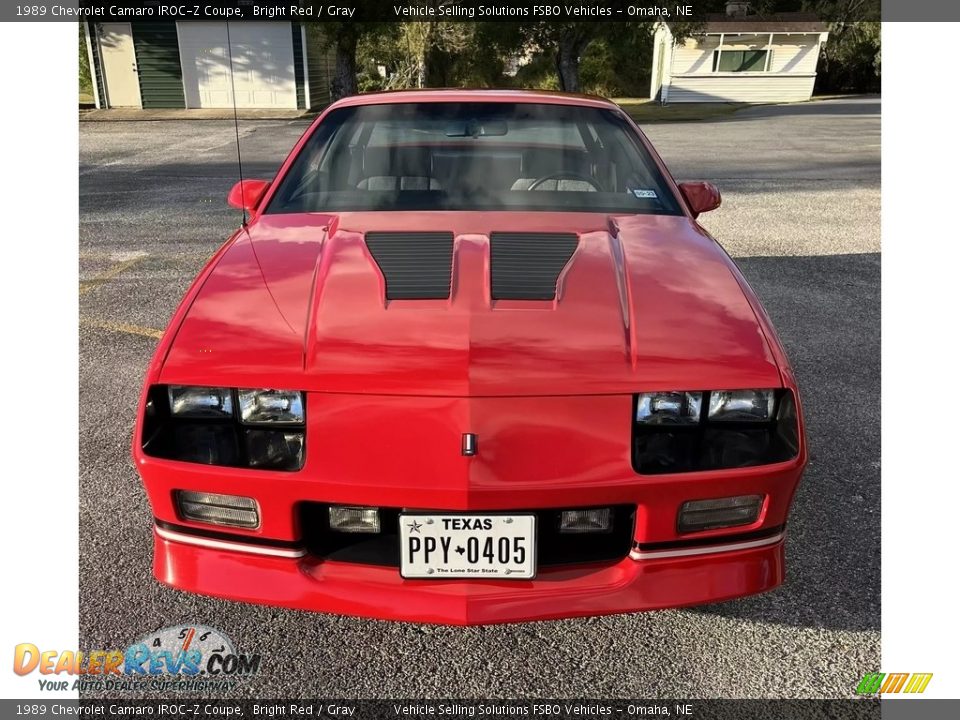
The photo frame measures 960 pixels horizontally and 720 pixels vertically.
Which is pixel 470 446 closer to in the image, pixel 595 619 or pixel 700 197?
pixel 595 619

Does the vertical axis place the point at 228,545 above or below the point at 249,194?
below

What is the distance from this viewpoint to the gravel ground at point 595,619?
189cm

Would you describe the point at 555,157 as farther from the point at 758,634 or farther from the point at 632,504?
the point at 758,634

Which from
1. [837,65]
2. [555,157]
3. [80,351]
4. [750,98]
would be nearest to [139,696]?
[555,157]

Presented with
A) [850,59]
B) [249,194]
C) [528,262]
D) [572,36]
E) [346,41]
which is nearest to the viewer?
[528,262]

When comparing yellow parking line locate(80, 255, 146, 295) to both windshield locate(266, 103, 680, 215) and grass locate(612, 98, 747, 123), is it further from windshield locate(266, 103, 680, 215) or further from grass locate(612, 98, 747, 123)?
grass locate(612, 98, 747, 123)

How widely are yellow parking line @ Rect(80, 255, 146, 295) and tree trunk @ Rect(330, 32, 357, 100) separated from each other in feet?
55.1

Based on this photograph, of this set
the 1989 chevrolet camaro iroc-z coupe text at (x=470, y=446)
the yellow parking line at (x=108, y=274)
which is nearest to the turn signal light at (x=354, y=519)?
the 1989 chevrolet camaro iroc-z coupe text at (x=470, y=446)

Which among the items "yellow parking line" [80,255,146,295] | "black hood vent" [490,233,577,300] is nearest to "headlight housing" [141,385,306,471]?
"black hood vent" [490,233,577,300]

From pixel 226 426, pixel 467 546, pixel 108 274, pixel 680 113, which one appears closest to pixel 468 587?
pixel 467 546

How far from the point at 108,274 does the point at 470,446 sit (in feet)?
15.8
